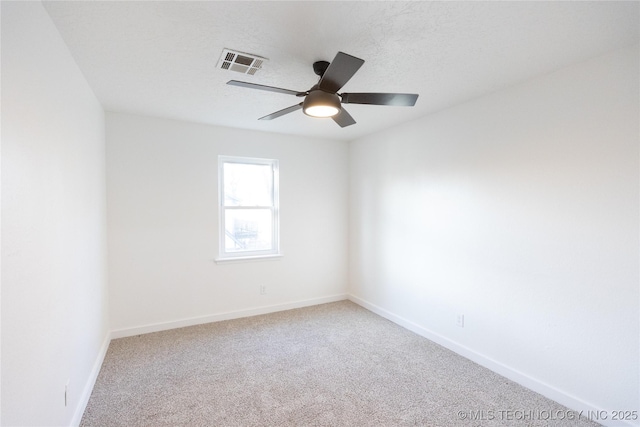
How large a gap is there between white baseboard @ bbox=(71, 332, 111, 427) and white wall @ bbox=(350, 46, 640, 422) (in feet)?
10.2

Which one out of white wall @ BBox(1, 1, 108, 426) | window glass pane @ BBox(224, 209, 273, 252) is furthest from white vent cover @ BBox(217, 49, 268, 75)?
window glass pane @ BBox(224, 209, 273, 252)

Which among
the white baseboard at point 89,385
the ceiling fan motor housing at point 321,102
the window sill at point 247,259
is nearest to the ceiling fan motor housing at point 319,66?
the ceiling fan motor housing at point 321,102

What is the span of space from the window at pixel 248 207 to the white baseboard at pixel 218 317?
0.73 m

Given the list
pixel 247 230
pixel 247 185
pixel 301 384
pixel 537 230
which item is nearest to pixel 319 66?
pixel 537 230

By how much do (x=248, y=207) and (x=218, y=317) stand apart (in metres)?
1.45

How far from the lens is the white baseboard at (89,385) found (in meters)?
2.06

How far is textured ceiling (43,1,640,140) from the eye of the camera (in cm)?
165

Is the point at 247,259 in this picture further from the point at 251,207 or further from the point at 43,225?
the point at 43,225

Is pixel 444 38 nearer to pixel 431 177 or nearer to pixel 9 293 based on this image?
pixel 431 177

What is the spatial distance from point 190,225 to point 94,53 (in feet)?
6.85

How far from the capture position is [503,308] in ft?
8.88

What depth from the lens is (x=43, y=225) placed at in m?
1.57

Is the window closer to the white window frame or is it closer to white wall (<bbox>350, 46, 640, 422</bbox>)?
the white window frame

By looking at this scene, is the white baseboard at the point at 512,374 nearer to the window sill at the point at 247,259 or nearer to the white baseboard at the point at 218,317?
the white baseboard at the point at 218,317
